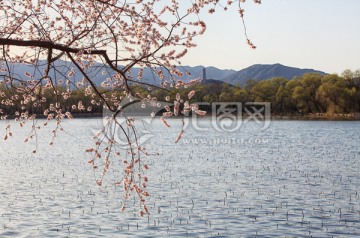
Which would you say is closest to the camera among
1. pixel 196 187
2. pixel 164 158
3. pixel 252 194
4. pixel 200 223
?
pixel 200 223

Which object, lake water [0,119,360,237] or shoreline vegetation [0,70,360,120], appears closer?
lake water [0,119,360,237]

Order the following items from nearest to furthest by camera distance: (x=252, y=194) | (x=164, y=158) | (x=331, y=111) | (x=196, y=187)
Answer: (x=252, y=194) < (x=196, y=187) < (x=164, y=158) < (x=331, y=111)

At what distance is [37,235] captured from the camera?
15.9m

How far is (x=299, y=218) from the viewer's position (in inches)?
697

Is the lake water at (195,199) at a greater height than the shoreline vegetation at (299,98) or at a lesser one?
lesser

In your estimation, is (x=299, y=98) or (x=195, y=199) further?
(x=299, y=98)

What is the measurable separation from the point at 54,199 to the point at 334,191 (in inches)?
429

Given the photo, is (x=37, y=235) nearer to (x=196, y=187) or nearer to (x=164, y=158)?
(x=196, y=187)

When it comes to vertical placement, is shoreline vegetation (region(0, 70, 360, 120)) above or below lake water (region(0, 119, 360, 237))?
above

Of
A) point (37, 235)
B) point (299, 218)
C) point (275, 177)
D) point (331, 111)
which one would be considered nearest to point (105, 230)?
point (37, 235)

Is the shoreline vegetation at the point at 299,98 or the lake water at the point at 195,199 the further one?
the shoreline vegetation at the point at 299,98

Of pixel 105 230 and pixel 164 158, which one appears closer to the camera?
pixel 105 230

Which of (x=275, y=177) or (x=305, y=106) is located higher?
(x=305, y=106)

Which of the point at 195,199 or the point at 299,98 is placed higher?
the point at 299,98
